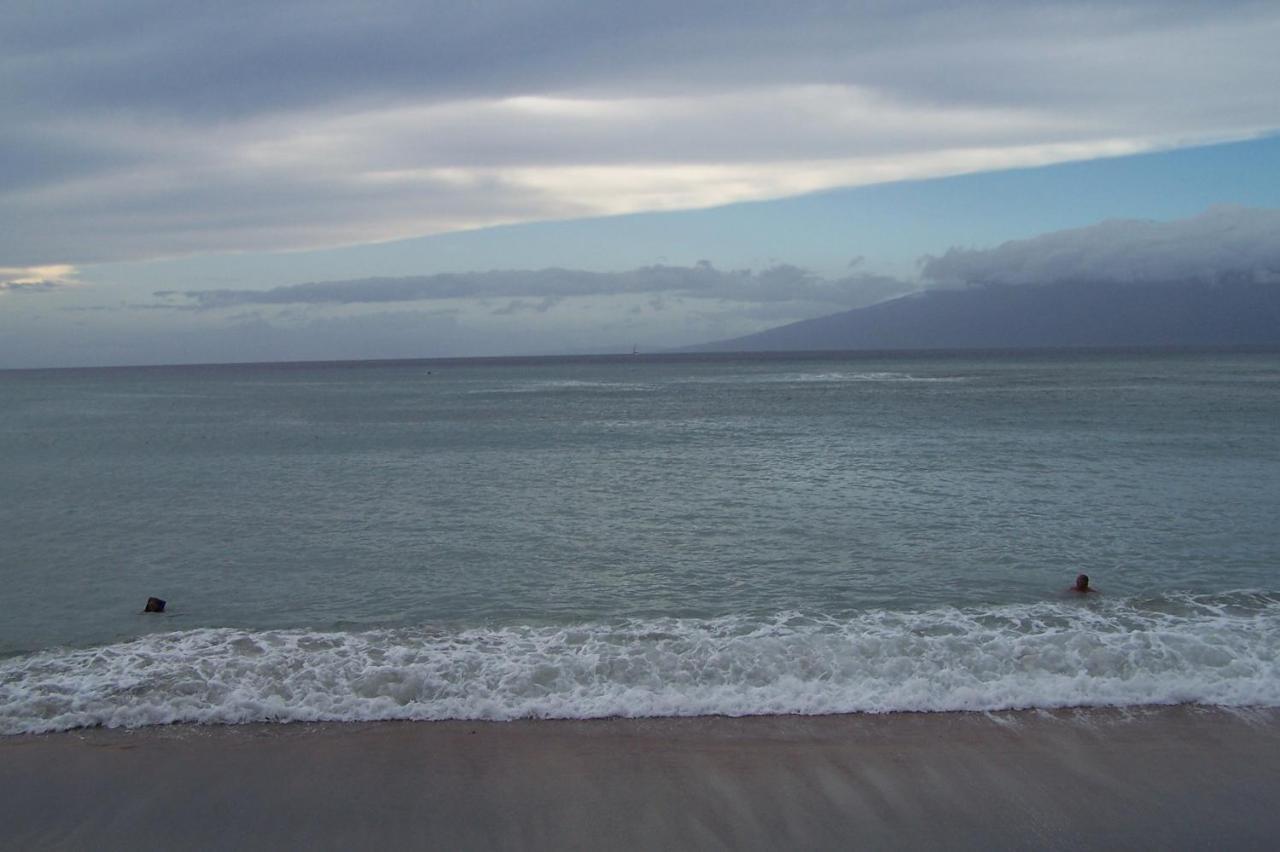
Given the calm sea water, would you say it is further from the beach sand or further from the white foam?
the beach sand

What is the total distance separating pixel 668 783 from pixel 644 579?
7.80 metres

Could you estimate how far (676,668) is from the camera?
40.2ft

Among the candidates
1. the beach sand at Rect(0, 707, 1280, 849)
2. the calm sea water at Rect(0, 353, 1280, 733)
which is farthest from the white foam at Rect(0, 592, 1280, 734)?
the beach sand at Rect(0, 707, 1280, 849)

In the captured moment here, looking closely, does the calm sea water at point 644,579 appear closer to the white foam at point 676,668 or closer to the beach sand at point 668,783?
the white foam at point 676,668

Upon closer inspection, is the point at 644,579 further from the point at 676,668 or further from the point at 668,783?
the point at 668,783

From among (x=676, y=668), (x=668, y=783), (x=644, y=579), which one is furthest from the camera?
(x=644, y=579)

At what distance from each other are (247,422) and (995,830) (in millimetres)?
58716

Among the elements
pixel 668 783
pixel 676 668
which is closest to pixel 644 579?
pixel 676 668

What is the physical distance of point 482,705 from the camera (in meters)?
11.1

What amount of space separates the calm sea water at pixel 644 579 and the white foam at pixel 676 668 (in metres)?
0.05

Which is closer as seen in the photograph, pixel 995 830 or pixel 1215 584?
pixel 995 830

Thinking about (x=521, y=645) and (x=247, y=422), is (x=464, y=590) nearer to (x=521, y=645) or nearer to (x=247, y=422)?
(x=521, y=645)

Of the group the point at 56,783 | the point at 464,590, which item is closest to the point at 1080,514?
the point at 464,590

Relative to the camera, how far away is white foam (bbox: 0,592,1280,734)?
11078 mm
